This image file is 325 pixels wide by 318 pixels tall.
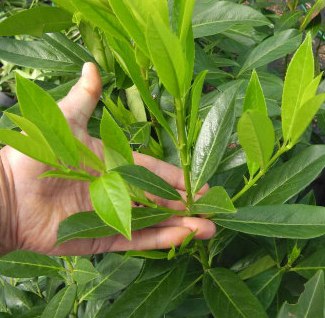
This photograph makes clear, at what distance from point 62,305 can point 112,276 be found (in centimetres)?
10

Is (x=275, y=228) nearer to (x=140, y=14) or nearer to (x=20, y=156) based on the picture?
(x=140, y=14)

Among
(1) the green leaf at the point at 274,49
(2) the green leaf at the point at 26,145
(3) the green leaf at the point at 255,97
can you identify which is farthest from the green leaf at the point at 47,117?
(1) the green leaf at the point at 274,49

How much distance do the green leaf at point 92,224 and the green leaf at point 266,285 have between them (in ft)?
0.79

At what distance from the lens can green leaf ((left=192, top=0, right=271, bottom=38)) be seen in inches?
29.2

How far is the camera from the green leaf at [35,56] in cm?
82

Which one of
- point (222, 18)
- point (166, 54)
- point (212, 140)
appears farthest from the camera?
point (222, 18)

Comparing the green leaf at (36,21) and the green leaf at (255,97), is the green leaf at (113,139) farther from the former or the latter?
the green leaf at (36,21)

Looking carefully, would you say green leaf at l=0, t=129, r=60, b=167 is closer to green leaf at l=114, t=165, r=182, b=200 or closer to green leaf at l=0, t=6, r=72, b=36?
green leaf at l=114, t=165, r=182, b=200

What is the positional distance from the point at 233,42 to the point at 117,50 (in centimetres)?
67

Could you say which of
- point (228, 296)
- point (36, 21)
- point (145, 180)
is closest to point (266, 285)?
point (228, 296)

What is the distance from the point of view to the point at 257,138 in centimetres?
49

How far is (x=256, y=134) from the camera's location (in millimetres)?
482

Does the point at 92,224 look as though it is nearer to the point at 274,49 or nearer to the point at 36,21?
the point at 36,21

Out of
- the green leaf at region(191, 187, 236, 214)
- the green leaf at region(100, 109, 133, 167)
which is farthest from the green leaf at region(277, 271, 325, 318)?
the green leaf at region(100, 109, 133, 167)
